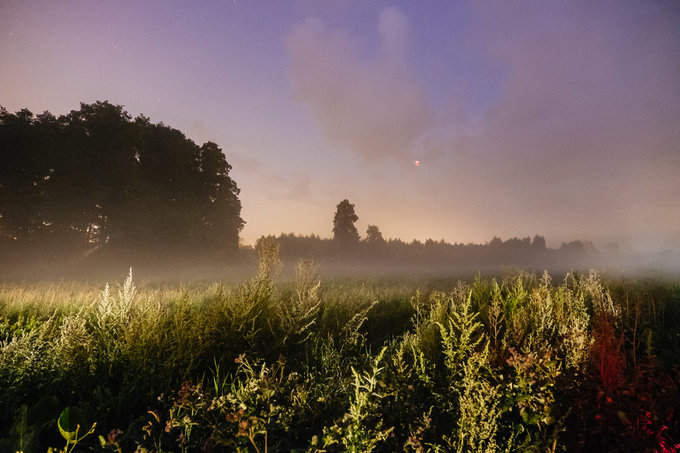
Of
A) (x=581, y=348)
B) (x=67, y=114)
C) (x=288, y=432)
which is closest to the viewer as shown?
(x=288, y=432)

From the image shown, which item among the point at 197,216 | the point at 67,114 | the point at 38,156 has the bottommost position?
the point at 197,216

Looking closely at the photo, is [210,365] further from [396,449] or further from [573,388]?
[573,388]

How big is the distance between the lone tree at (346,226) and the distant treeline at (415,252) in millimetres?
504

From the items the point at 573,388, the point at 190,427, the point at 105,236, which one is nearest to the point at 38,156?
the point at 105,236

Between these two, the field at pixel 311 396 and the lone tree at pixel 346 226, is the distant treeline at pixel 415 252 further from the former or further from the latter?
the field at pixel 311 396

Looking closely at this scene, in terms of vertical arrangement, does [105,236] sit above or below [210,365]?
above

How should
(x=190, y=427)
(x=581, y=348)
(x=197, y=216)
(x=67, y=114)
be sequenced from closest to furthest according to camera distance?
(x=190, y=427)
(x=581, y=348)
(x=67, y=114)
(x=197, y=216)

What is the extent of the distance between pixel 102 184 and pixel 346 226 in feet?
101

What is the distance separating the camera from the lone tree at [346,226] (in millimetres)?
44469

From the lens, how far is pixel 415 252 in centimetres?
4978

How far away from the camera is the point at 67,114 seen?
801 inches

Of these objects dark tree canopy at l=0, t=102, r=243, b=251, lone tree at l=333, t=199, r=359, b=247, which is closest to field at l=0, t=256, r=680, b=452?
dark tree canopy at l=0, t=102, r=243, b=251

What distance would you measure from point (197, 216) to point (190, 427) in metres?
25.3

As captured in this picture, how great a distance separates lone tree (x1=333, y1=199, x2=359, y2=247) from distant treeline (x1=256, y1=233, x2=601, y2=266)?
0.50m
